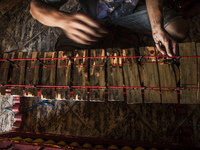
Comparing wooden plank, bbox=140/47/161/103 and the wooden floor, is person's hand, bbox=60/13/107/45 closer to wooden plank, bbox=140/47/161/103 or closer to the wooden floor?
wooden plank, bbox=140/47/161/103

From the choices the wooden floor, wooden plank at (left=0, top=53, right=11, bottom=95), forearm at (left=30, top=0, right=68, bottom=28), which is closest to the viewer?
forearm at (left=30, top=0, right=68, bottom=28)

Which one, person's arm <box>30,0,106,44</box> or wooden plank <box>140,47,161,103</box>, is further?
person's arm <box>30,0,106,44</box>

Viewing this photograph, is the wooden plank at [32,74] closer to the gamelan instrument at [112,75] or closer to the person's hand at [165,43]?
the gamelan instrument at [112,75]

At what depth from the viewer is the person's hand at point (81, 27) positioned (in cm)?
149

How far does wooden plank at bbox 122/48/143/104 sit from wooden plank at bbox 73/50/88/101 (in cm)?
44

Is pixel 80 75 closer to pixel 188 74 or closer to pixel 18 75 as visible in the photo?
pixel 18 75

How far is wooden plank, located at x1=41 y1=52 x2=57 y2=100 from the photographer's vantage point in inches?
60.0

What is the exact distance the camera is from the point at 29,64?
1.66 metres

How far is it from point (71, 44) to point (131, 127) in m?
1.50

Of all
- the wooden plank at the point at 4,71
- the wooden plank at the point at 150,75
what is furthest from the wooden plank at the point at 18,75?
the wooden plank at the point at 150,75

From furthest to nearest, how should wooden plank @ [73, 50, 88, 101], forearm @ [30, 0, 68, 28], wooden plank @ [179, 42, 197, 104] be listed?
forearm @ [30, 0, 68, 28] < wooden plank @ [73, 50, 88, 101] < wooden plank @ [179, 42, 197, 104]

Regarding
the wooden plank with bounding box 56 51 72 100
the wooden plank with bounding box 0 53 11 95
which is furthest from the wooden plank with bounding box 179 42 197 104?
the wooden plank with bounding box 0 53 11 95

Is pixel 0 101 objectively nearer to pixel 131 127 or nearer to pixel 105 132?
pixel 105 132

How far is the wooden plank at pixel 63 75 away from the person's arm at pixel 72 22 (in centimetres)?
28
